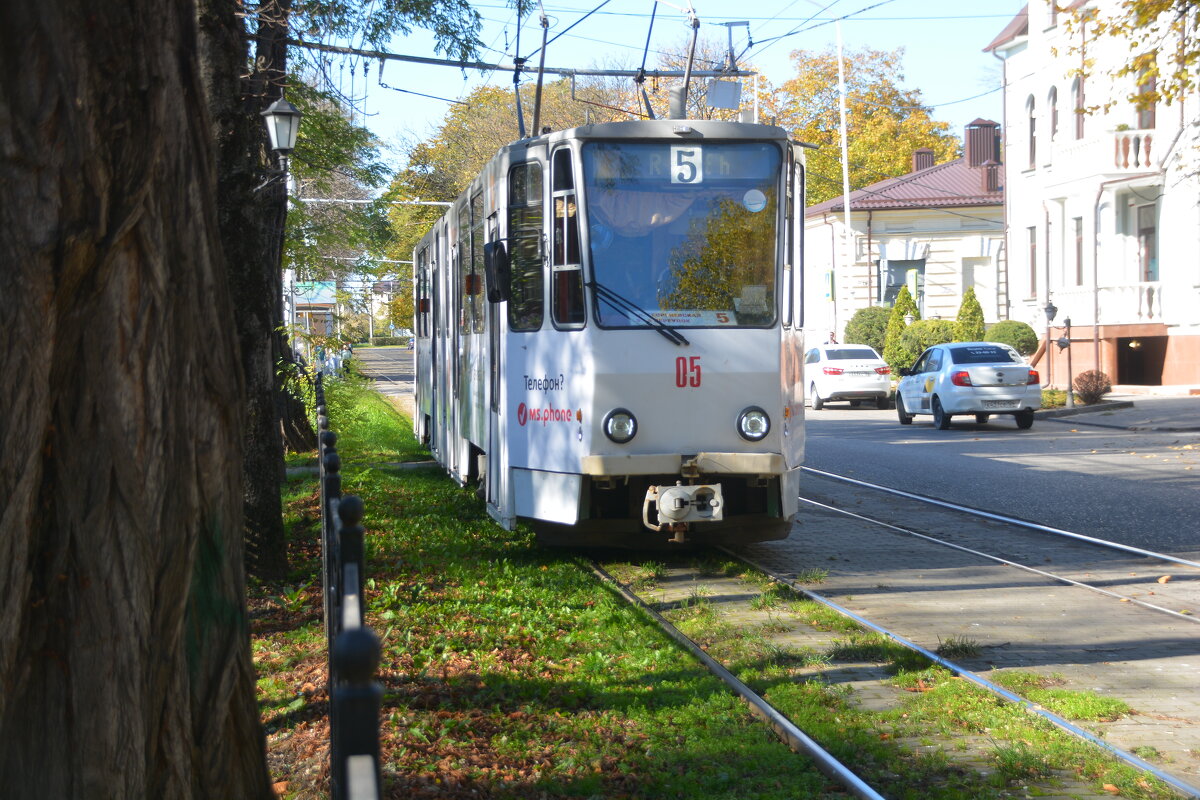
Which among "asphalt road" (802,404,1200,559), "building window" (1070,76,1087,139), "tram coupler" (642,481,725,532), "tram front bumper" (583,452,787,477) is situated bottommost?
"asphalt road" (802,404,1200,559)

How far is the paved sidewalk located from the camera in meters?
22.9

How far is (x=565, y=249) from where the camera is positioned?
9453 mm

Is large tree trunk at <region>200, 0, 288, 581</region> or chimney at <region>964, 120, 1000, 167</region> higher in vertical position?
chimney at <region>964, 120, 1000, 167</region>

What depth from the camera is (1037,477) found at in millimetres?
15609

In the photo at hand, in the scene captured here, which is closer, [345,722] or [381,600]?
[345,722]

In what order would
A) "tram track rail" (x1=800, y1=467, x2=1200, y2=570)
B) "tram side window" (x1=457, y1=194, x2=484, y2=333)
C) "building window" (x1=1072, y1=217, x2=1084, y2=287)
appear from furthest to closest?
"building window" (x1=1072, y1=217, x2=1084, y2=287), "tram side window" (x1=457, y1=194, x2=484, y2=333), "tram track rail" (x1=800, y1=467, x2=1200, y2=570)

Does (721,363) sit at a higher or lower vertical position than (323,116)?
lower

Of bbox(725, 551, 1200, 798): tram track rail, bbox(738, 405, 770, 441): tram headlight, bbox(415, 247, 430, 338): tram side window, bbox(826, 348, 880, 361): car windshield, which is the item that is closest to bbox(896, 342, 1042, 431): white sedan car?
bbox(826, 348, 880, 361): car windshield

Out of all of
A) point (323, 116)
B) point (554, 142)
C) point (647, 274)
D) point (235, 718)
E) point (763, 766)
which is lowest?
point (763, 766)

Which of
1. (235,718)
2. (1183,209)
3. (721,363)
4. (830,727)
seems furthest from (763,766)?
(1183,209)

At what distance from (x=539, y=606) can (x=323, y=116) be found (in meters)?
12.6

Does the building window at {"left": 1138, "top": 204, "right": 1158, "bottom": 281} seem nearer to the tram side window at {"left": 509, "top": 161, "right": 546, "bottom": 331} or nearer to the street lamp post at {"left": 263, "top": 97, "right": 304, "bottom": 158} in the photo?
the street lamp post at {"left": 263, "top": 97, "right": 304, "bottom": 158}

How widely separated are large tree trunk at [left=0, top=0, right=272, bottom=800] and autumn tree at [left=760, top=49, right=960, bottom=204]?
60.6 meters

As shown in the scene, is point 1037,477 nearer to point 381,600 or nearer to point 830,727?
point 381,600
